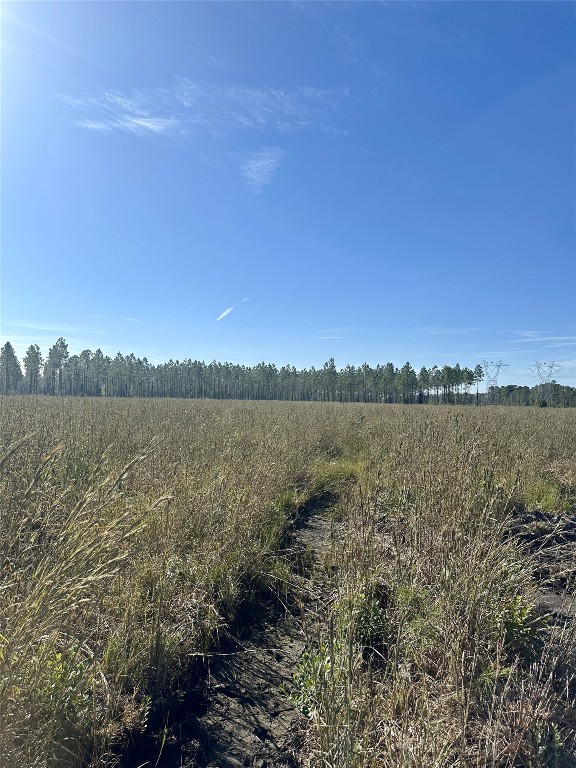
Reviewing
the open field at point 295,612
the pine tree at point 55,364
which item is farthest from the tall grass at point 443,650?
the pine tree at point 55,364

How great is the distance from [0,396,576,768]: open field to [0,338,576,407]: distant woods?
6929cm

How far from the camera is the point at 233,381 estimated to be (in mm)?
97125

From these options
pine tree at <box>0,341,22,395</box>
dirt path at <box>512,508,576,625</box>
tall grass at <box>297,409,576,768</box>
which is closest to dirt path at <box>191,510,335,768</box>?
tall grass at <box>297,409,576,768</box>

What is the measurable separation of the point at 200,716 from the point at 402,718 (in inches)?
44.5

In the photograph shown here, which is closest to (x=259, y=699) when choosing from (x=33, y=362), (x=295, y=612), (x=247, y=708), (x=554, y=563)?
(x=247, y=708)

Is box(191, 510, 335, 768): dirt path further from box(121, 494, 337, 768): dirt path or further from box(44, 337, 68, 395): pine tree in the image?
box(44, 337, 68, 395): pine tree

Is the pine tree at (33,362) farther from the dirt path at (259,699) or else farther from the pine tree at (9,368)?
the dirt path at (259,699)

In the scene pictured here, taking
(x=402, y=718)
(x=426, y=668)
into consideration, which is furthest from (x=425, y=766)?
(x=426, y=668)

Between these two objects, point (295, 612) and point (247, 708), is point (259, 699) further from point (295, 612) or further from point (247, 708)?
point (295, 612)

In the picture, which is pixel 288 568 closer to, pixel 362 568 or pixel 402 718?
pixel 362 568

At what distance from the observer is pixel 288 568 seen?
3.74 metres

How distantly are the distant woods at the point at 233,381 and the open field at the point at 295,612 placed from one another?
6929 centimetres

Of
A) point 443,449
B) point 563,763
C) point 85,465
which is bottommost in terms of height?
point 563,763

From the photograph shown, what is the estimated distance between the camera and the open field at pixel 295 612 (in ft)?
5.12
